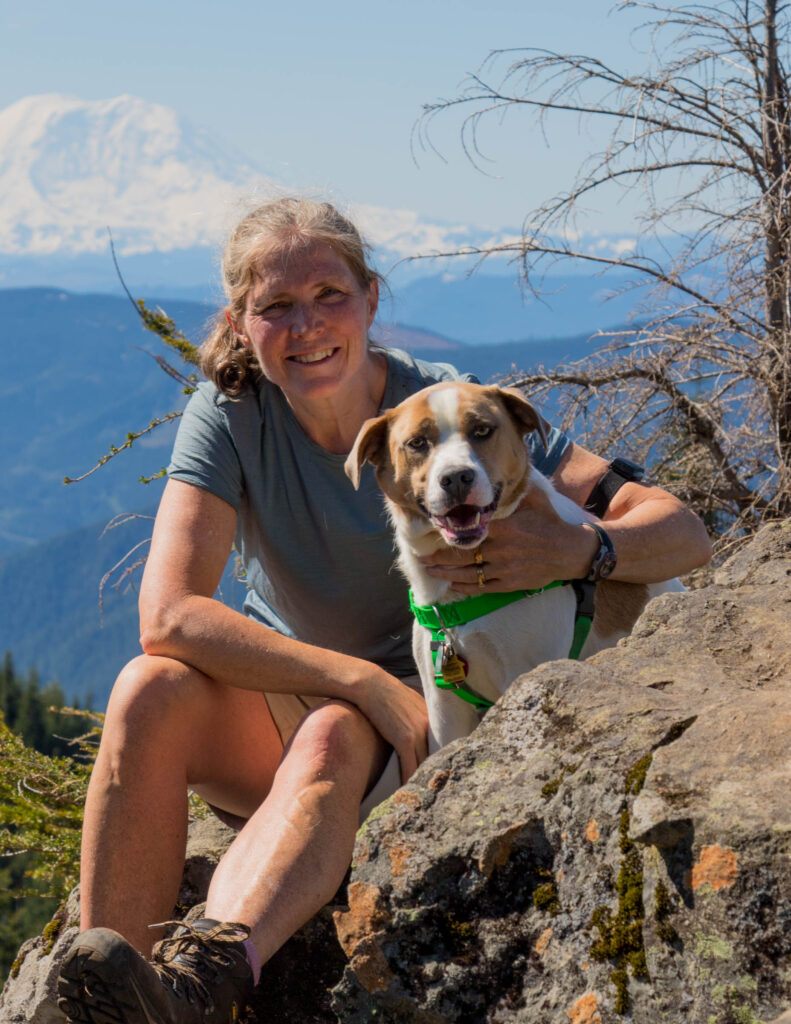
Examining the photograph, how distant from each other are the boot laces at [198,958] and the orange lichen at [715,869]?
1161 millimetres

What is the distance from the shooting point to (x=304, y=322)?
3494 mm

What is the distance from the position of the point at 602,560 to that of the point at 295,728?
Answer: 3.53 ft

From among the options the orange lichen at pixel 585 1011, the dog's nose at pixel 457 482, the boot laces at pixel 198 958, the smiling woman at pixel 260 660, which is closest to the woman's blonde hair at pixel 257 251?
the smiling woman at pixel 260 660

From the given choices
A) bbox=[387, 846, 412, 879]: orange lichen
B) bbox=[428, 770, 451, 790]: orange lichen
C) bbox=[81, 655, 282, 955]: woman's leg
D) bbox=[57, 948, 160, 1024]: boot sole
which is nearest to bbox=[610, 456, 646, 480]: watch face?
bbox=[81, 655, 282, 955]: woman's leg

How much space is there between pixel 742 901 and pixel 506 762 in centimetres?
74

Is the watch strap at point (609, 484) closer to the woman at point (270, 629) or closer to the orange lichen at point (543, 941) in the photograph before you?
the woman at point (270, 629)

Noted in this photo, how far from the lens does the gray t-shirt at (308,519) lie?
11.9 ft

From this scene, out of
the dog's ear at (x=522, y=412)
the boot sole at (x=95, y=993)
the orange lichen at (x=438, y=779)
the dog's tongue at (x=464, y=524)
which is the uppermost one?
the dog's ear at (x=522, y=412)

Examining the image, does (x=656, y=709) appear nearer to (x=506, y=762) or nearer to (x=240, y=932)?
(x=506, y=762)

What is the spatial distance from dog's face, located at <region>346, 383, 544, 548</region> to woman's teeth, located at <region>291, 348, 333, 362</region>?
1.23 ft

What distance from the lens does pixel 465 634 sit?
126 inches

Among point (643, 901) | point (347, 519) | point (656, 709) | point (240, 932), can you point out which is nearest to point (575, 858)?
point (643, 901)

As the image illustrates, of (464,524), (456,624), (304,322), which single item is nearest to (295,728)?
(456,624)

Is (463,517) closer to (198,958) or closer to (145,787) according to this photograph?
(145,787)
